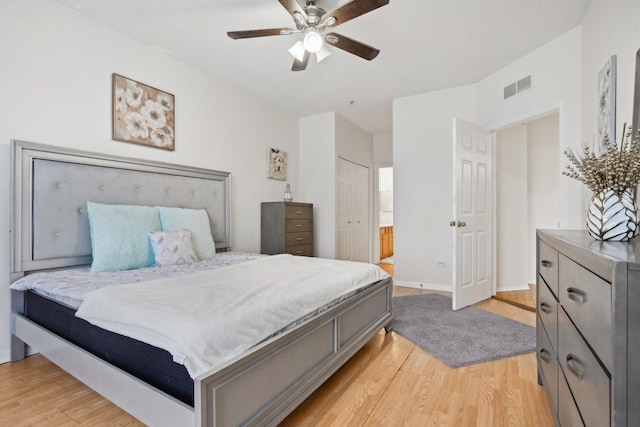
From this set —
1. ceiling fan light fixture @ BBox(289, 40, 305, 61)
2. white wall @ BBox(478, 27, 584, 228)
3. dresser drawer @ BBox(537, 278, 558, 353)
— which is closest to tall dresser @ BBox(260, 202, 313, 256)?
ceiling fan light fixture @ BBox(289, 40, 305, 61)

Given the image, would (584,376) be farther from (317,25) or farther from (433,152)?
(433,152)

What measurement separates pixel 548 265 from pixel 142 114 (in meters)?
3.22

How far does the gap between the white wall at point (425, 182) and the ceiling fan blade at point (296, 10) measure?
8.27 ft

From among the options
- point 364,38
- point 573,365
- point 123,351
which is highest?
point 364,38

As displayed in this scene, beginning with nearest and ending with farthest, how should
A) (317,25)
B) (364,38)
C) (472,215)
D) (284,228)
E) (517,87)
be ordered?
(317,25) < (364,38) < (517,87) < (472,215) < (284,228)

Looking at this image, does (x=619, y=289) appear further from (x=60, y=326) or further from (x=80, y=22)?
(x=80, y=22)

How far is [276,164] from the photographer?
14.5ft

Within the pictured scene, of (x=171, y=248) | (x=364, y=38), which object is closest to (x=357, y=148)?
(x=364, y=38)

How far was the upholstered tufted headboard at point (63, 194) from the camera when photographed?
6.62ft

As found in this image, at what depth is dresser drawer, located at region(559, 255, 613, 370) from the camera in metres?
0.71

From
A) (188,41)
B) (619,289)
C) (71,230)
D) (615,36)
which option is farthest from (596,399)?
(188,41)

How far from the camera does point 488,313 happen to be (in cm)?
311

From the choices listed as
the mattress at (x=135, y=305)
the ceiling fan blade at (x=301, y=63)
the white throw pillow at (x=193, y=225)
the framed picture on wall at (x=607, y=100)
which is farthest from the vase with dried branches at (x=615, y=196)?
the white throw pillow at (x=193, y=225)

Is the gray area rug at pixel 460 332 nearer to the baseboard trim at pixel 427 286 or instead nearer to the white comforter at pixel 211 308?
the baseboard trim at pixel 427 286
